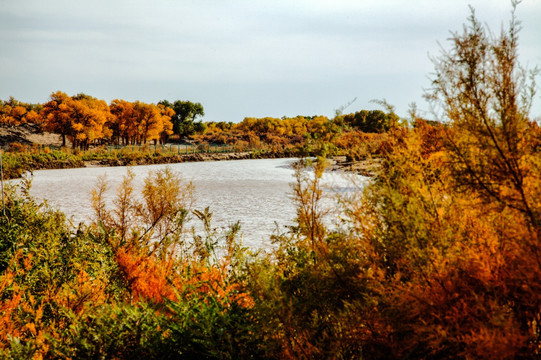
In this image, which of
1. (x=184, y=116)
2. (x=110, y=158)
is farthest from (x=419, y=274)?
(x=184, y=116)

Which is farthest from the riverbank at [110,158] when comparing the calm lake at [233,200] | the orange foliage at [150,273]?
the orange foliage at [150,273]

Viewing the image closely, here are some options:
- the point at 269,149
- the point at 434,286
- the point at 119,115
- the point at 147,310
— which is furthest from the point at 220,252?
the point at 119,115

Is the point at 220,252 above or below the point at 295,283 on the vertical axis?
below

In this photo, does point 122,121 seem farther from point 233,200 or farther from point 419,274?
point 419,274

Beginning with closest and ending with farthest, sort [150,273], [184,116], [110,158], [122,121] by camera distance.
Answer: [150,273] → [110,158] → [122,121] → [184,116]

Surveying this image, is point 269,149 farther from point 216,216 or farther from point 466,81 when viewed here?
point 466,81

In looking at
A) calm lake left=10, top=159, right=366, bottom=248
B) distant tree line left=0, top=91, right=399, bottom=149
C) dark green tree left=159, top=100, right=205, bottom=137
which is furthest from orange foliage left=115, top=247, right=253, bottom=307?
dark green tree left=159, top=100, right=205, bottom=137

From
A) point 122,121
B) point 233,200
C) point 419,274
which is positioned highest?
point 122,121

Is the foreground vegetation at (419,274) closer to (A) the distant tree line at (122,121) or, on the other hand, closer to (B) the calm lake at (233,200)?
(B) the calm lake at (233,200)

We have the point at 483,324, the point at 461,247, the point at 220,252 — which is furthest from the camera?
the point at 220,252

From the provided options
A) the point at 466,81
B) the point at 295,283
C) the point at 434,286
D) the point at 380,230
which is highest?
the point at 466,81

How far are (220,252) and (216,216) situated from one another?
390 cm

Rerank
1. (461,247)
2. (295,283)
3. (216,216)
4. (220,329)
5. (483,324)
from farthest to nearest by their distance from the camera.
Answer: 1. (216,216)
2. (295,283)
3. (220,329)
4. (461,247)
5. (483,324)

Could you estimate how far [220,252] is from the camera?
8.18 m
